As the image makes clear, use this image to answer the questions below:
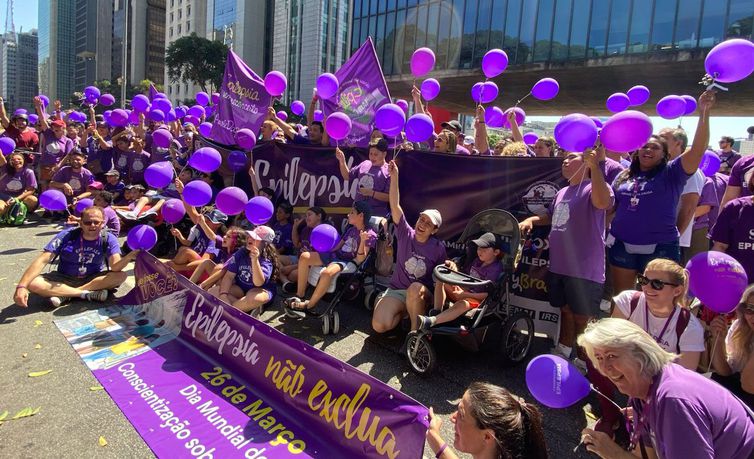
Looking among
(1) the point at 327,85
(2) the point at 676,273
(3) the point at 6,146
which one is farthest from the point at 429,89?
(3) the point at 6,146

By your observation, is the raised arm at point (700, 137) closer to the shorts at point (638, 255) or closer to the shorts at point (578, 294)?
the shorts at point (638, 255)

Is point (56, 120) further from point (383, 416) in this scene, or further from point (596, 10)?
point (596, 10)

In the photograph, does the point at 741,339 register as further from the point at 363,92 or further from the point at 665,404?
the point at 363,92

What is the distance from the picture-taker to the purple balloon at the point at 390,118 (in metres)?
5.17

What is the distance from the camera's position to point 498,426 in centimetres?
178

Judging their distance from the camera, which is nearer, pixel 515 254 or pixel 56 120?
pixel 515 254

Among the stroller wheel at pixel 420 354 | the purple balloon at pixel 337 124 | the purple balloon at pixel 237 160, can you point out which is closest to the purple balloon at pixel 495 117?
the purple balloon at pixel 337 124

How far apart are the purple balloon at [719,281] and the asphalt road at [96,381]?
119 centimetres

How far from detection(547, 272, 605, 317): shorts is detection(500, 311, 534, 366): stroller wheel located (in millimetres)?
342

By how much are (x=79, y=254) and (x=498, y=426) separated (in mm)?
5016

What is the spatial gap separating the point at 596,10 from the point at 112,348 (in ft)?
72.8

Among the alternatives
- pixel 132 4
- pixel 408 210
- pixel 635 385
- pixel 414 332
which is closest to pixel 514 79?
pixel 408 210

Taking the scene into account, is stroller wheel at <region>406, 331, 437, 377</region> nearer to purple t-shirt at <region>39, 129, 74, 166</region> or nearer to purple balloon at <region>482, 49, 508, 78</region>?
purple balloon at <region>482, 49, 508, 78</region>

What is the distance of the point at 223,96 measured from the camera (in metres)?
7.83
